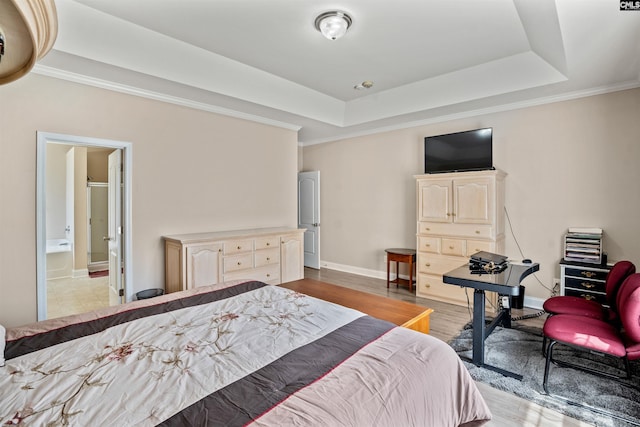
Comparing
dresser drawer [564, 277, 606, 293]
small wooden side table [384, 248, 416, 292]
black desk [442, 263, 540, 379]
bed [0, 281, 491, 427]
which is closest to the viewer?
bed [0, 281, 491, 427]

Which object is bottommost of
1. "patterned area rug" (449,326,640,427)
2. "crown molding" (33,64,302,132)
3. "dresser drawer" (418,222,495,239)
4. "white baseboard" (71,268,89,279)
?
"patterned area rug" (449,326,640,427)

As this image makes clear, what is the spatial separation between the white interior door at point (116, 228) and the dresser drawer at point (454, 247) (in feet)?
13.0

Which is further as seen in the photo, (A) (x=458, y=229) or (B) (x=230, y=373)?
(A) (x=458, y=229)

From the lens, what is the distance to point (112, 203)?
374cm

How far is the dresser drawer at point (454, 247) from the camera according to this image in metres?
4.10

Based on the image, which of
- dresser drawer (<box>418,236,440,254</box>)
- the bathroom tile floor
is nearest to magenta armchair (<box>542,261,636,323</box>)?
dresser drawer (<box>418,236,440,254</box>)

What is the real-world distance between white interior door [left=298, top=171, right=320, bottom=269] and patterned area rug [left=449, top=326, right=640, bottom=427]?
11.8ft

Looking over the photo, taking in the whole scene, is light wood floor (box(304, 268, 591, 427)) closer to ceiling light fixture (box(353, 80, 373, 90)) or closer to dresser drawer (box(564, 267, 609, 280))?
dresser drawer (box(564, 267, 609, 280))

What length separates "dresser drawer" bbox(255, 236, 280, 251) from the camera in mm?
4074

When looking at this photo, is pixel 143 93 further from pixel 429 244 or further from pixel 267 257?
pixel 429 244

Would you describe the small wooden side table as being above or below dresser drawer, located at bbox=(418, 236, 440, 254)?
below

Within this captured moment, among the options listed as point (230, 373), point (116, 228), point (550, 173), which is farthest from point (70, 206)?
point (550, 173)

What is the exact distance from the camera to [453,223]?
418cm

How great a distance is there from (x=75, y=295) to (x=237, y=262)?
2733 millimetres
